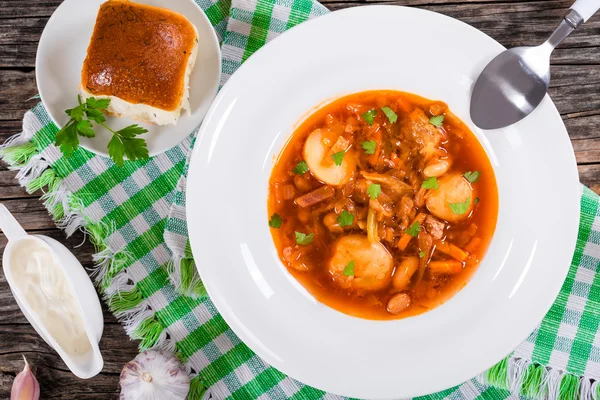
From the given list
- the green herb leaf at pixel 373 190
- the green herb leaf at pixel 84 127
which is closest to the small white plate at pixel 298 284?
the green herb leaf at pixel 373 190

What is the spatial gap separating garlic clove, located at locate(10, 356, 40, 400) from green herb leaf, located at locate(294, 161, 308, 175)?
6.31 ft

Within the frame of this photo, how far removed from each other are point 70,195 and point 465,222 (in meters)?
2.20

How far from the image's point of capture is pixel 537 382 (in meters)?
3.05

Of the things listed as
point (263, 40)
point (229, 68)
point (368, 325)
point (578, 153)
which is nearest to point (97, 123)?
point (229, 68)

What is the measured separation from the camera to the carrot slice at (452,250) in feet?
9.39

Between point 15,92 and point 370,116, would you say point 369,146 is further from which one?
point 15,92

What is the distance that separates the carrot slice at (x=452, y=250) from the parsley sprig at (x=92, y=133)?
1.60m

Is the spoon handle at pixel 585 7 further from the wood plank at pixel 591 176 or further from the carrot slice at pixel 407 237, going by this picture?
the carrot slice at pixel 407 237

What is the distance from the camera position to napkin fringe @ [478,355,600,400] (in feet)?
10.0

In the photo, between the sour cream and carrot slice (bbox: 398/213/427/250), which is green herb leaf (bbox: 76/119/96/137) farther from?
carrot slice (bbox: 398/213/427/250)

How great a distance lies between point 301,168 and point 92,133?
111 centimetres

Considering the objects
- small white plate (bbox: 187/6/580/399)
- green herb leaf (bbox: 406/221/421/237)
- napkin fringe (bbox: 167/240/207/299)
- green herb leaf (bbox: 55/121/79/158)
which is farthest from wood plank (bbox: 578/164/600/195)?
green herb leaf (bbox: 55/121/79/158)

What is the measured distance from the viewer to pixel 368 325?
286cm

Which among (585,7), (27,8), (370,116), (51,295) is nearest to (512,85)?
(585,7)
